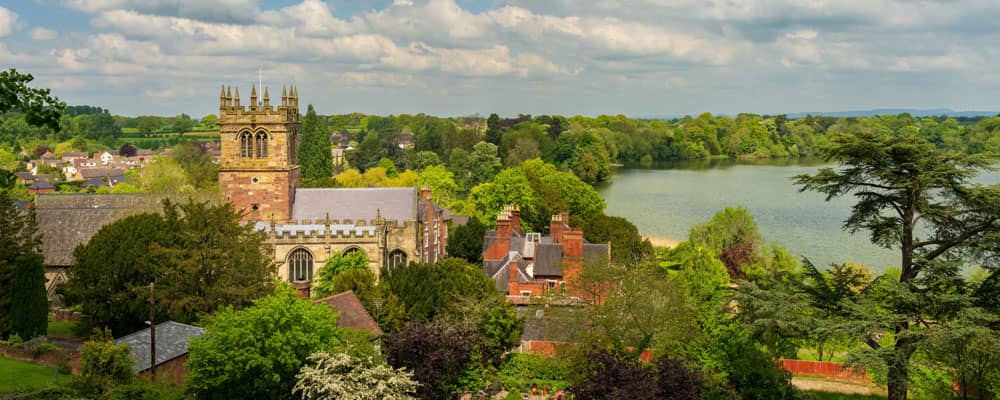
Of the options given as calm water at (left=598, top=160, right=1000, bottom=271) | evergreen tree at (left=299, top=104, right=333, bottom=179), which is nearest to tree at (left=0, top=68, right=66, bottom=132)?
calm water at (left=598, top=160, right=1000, bottom=271)

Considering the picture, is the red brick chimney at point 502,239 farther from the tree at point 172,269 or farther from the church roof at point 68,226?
the church roof at point 68,226

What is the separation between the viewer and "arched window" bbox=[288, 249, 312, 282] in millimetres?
36875

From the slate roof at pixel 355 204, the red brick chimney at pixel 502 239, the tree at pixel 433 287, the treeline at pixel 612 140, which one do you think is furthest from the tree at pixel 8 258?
the treeline at pixel 612 140

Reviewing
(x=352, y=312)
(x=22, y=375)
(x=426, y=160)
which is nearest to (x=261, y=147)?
(x=352, y=312)

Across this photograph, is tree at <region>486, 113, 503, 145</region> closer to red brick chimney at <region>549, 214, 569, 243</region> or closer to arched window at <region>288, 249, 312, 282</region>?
red brick chimney at <region>549, 214, 569, 243</region>

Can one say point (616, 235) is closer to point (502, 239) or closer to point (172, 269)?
point (502, 239)

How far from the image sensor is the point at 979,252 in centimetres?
2012

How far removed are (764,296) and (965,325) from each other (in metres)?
4.70

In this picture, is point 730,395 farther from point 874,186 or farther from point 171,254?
point 171,254

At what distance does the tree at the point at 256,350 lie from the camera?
21.1 meters

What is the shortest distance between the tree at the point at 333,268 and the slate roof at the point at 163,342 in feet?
27.8

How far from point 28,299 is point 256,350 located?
13882mm

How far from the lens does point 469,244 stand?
164 feet

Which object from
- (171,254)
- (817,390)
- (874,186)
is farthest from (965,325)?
(171,254)
